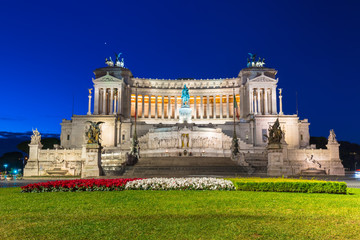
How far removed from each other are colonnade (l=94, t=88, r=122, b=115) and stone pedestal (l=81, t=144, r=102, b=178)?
4962 centimetres

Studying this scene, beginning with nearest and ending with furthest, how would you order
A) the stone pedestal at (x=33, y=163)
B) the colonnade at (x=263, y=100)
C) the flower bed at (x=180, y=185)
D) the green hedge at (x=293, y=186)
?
the green hedge at (x=293, y=186)
the flower bed at (x=180, y=185)
the stone pedestal at (x=33, y=163)
the colonnade at (x=263, y=100)

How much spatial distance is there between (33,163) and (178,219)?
1811 inches

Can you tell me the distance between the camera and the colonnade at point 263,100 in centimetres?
8481

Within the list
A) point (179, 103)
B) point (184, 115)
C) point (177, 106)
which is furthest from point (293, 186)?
point (179, 103)

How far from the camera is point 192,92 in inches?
3745

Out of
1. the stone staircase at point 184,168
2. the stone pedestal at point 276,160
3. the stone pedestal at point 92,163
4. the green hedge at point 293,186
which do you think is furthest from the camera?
the stone staircase at point 184,168

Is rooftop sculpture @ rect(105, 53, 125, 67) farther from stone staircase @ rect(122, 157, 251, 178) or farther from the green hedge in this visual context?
the green hedge

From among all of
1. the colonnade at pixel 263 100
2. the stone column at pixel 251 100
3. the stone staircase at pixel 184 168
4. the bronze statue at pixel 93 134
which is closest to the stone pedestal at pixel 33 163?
the stone staircase at pixel 184 168

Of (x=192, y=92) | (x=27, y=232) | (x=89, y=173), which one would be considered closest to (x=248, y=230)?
(x=27, y=232)

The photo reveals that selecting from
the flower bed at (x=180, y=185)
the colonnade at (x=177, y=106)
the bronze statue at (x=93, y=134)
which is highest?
the colonnade at (x=177, y=106)

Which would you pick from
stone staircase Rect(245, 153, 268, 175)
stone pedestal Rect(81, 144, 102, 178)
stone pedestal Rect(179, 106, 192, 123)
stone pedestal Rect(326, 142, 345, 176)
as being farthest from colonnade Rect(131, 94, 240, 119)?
stone pedestal Rect(81, 144, 102, 178)

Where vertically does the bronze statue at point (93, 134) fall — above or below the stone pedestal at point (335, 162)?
above

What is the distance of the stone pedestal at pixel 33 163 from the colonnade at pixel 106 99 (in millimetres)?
34455

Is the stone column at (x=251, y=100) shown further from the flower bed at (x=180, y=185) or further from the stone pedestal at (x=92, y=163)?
the flower bed at (x=180, y=185)
